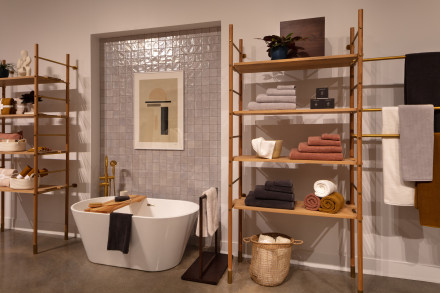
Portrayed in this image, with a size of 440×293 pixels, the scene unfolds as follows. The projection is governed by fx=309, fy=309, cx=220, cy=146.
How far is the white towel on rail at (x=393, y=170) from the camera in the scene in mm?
2043

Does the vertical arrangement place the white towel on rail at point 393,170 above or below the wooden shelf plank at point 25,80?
below

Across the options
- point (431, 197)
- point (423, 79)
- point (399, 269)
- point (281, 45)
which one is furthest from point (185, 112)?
point (399, 269)

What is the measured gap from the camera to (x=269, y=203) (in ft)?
7.09

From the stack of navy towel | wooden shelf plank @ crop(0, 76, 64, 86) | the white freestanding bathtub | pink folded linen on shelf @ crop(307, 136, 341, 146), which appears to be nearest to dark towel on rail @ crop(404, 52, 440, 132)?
pink folded linen on shelf @ crop(307, 136, 341, 146)

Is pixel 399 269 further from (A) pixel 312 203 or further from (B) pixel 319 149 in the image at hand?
(B) pixel 319 149

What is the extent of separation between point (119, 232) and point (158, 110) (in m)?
1.22

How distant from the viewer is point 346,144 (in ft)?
7.84

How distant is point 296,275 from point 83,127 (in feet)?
7.83

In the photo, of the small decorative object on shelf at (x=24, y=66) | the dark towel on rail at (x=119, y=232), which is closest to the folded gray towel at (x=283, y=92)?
the dark towel on rail at (x=119, y=232)

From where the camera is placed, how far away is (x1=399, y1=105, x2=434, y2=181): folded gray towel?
1.95 metres

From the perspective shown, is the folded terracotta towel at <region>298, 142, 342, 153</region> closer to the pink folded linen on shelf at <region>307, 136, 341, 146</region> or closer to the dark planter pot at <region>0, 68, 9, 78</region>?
the pink folded linen on shelf at <region>307, 136, 341, 146</region>

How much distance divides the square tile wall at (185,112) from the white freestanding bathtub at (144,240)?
0.57 metres

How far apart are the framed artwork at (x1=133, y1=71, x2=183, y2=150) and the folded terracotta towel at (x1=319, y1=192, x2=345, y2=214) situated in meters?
1.44

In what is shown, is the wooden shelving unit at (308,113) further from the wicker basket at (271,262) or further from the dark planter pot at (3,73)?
the dark planter pot at (3,73)
